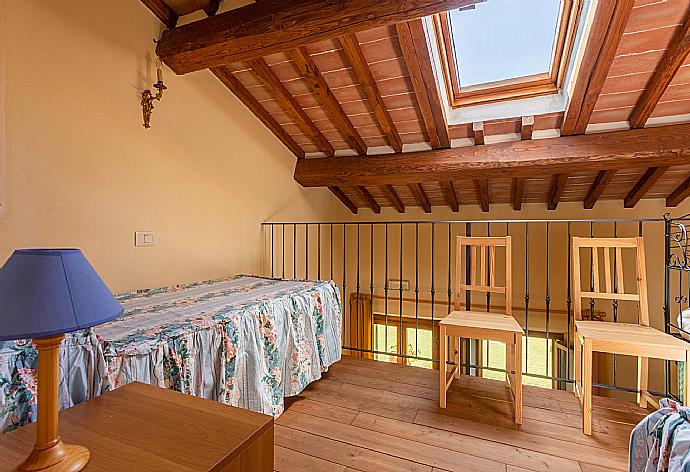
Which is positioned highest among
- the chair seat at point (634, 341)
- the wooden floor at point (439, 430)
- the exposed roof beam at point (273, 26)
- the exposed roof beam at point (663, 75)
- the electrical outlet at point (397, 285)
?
the exposed roof beam at point (273, 26)

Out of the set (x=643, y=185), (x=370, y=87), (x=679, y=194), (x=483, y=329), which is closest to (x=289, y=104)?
(x=370, y=87)

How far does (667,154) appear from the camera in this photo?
2902mm

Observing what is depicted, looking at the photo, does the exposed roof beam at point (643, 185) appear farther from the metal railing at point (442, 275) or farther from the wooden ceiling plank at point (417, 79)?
the wooden ceiling plank at point (417, 79)

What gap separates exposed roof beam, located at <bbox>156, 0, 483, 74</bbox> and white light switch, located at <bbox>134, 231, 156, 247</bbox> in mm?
1195

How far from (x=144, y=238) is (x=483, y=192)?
3.63 meters

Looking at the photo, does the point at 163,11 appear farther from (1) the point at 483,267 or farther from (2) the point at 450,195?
(2) the point at 450,195

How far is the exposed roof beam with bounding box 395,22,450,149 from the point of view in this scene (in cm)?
242

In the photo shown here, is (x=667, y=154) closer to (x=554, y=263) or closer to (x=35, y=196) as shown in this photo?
(x=554, y=263)

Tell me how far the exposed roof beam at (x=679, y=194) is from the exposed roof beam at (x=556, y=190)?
1.10 m

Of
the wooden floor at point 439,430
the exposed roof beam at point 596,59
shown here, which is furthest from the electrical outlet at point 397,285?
the exposed roof beam at point 596,59

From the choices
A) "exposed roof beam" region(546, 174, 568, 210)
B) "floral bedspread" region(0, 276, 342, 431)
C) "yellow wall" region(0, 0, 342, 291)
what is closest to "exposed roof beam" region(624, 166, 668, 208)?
"exposed roof beam" region(546, 174, 568, 210)

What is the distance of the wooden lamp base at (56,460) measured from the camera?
726 millimetres

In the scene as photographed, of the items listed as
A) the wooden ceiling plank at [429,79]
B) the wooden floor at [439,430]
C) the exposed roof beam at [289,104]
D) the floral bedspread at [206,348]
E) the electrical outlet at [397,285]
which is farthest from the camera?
the electrical outlet at [397,285]

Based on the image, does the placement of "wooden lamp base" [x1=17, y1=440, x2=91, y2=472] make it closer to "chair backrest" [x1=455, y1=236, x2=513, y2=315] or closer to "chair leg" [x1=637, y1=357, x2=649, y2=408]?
"chair backrest" [x1=455, y1=236, x2=513, y2=315]
